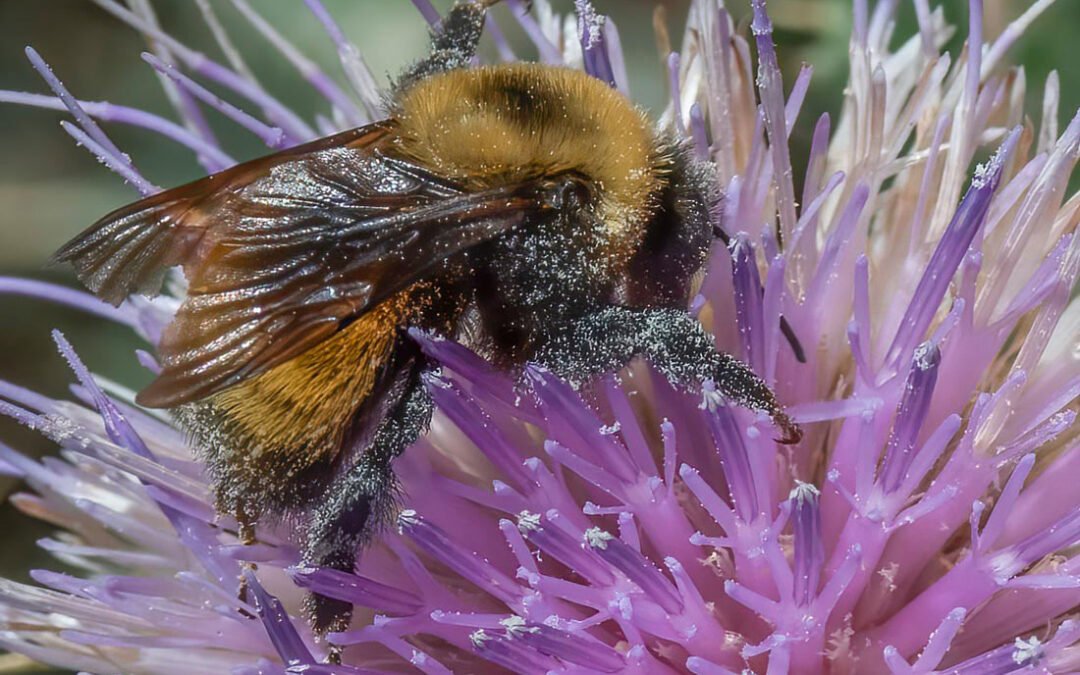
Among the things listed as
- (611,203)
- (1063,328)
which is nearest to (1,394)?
(611,203)

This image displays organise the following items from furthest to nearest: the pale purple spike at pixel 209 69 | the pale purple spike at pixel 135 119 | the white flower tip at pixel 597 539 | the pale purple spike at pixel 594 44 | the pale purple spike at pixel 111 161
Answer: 1. the pale purple spike at pixel 209 69
2. the pale purple spike at pixel 135 119
3. the pale purple spike at pixel 111 161
4. the pale purple spike at pixel 594 44
5. the white flower tip at pixel 597 539

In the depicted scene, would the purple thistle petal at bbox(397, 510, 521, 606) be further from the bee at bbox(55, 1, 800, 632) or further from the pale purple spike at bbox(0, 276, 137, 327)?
the pale purple spike at bbox(0, 276, 137, 327)

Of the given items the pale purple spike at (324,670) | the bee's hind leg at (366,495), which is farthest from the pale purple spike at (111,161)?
the pale purple spike at (324,670)

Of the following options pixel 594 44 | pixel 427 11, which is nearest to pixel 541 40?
pixel 427 11

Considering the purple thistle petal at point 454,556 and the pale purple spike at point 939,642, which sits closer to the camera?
the pale purple spike at point 939,642

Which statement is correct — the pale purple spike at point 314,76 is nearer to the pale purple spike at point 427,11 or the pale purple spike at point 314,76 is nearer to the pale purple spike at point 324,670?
the pale purple spike at point 427,11

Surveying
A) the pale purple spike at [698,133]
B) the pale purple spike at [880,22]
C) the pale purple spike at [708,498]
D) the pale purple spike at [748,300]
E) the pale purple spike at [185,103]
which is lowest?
the pale purple spike at [708,498]

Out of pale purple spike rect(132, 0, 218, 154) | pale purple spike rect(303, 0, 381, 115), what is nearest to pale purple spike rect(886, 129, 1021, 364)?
pale purple spike rect(303, 0, 381, 115)

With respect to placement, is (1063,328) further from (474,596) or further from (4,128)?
(4,128)
